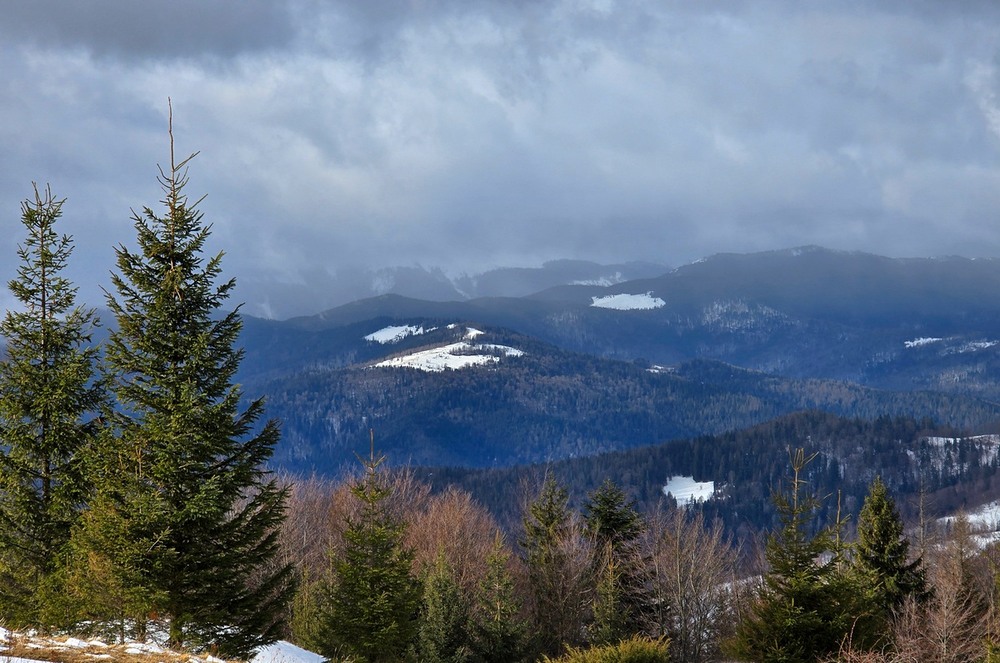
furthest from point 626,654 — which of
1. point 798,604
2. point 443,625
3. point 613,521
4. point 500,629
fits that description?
point 613,521

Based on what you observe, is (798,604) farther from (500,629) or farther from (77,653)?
(77,653)

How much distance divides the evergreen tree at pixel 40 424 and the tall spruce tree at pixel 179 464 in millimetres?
3144

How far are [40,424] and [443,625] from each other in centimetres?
1926

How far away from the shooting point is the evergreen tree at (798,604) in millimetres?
21469

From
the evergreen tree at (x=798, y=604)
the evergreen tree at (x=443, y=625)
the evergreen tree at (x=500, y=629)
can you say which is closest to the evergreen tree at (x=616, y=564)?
the evergreen tree at (x=500, y=629)

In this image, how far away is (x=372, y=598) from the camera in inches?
955

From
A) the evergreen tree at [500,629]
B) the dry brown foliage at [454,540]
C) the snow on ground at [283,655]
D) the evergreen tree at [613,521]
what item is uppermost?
the snow on ground at [283,655]

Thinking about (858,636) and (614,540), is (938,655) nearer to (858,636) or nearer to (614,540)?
(858,636)

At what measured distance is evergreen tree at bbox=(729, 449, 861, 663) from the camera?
845 inches

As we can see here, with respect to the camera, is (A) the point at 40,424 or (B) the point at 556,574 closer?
(A) the point at 40,424

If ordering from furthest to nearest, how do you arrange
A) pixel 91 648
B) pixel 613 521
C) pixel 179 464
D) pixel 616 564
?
pixel 613 521
pixel 616 564
pixel 179 464
pixel 91 648

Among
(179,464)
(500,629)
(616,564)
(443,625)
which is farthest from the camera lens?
(616,564)

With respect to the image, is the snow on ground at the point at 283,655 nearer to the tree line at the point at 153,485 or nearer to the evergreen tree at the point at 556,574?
the tree line at the point at 153,485

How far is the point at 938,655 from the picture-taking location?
86.6ft
